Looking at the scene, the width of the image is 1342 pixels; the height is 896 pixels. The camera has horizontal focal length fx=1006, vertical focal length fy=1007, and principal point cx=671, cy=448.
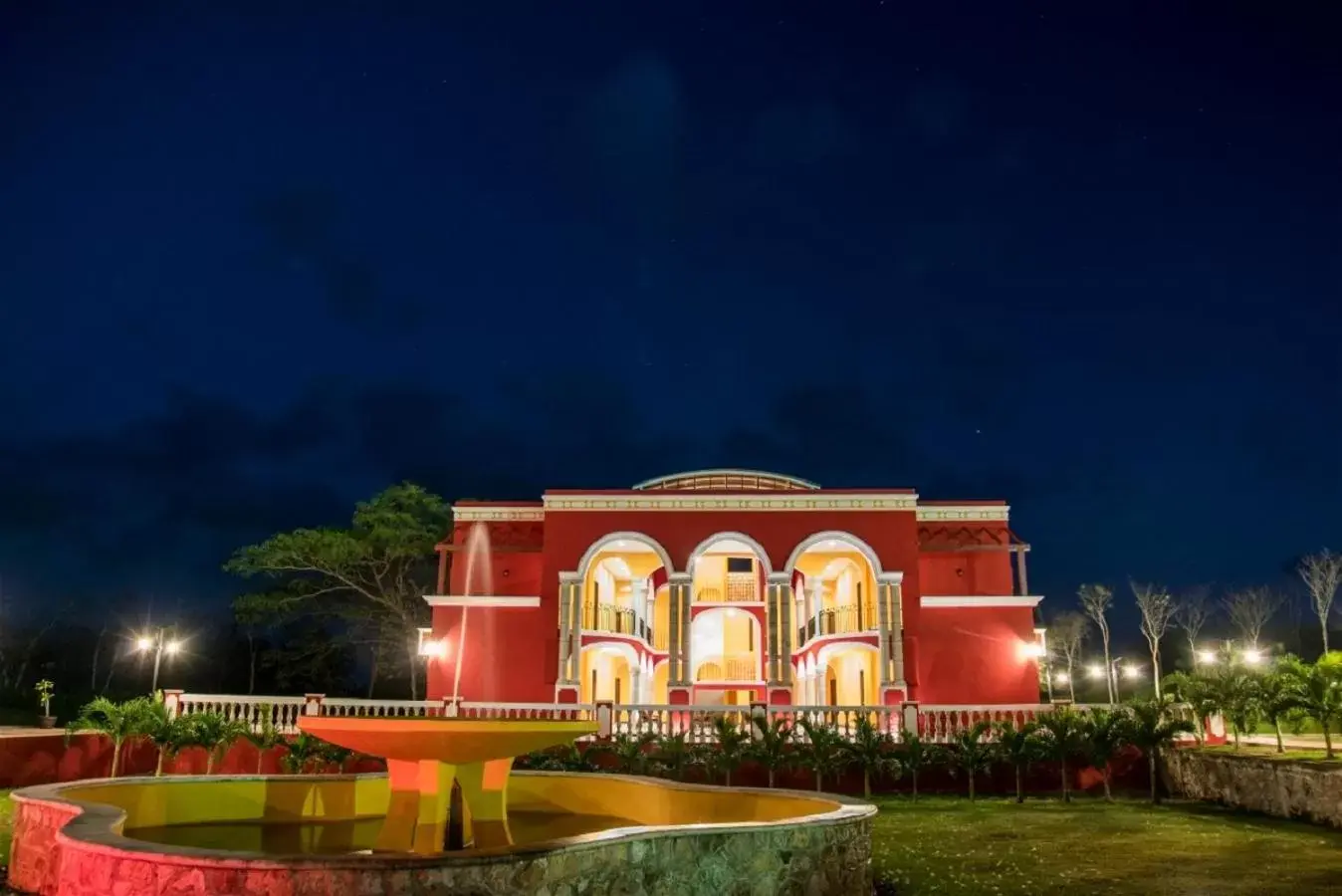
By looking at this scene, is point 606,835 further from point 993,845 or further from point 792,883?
point 993,845

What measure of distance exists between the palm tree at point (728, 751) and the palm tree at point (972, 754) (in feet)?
9.87

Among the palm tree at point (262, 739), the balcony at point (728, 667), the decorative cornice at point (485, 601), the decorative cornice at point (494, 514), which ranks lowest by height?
the palm tree at point (262, 739)

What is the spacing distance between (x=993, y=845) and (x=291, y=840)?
250 inches

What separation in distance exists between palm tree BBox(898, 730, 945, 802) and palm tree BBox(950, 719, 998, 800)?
0.79ft

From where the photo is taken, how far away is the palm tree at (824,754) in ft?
46.5

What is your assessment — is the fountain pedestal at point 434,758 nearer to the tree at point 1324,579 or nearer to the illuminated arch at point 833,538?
the illuminated arch at point 833,538

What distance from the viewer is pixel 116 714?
14.0 m

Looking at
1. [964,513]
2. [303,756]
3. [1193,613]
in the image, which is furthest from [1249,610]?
[303,756]

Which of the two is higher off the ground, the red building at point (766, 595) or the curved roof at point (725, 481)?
the curved roof at point (725, 481)

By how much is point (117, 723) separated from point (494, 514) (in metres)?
10.5

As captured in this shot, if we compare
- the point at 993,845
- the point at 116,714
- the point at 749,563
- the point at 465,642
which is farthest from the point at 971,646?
the point at 116,714

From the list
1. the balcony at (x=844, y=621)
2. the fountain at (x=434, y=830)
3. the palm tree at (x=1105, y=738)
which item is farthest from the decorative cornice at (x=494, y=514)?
the fountain at (x=434, y=830)

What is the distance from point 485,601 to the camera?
73.5ft

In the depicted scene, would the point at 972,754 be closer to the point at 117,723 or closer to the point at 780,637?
the point at 780,637
